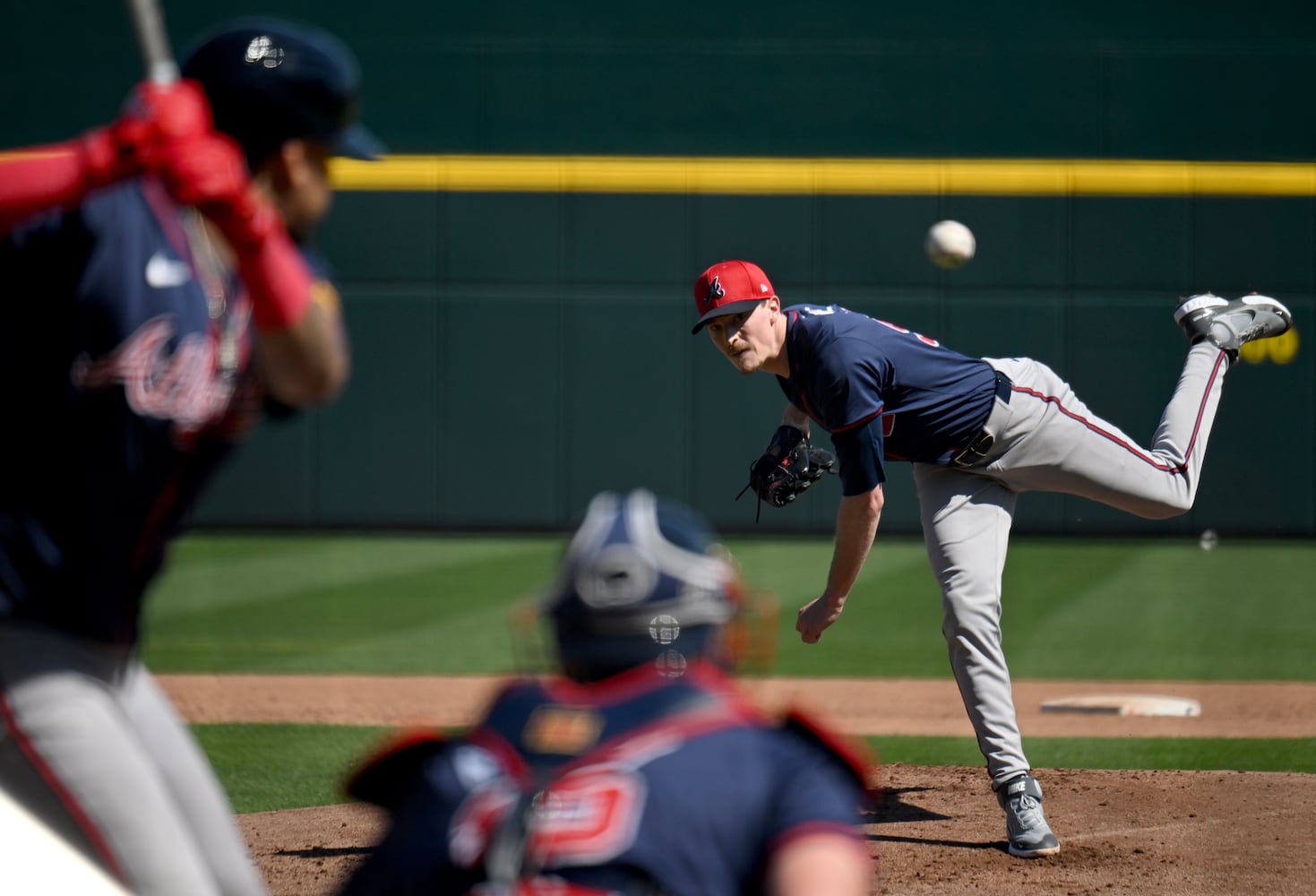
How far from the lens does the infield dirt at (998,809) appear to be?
158 inches

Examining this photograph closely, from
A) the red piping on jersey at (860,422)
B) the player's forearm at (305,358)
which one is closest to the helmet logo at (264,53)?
the player's forearm at (305,358)

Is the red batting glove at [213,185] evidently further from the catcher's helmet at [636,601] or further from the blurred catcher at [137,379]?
the catcher's helmet at [636,601]

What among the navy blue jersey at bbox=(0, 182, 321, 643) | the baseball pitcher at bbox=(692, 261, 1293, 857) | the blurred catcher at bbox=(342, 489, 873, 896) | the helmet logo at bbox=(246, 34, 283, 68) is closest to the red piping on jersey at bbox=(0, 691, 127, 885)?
the navy blue jersey at bbox=(0, 182, 321, 643)

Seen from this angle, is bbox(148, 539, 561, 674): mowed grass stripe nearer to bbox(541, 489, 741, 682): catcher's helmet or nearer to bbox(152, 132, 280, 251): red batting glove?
bbox(152, 132, 280, 251): red batting glove

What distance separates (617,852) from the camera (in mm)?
1383

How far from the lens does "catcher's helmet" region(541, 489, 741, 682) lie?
151 cm

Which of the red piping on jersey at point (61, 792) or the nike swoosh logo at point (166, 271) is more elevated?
the nike swoosh logo at point (166, 271)

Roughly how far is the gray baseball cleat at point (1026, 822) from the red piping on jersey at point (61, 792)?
3010 mm

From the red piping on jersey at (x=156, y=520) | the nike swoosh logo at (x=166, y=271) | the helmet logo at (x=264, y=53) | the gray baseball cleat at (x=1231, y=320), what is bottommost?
the gray baseball cleat at (x=1231, y=320)

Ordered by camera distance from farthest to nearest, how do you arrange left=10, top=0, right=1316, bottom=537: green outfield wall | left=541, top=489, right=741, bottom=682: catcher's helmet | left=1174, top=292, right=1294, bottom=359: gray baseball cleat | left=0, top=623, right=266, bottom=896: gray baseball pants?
left=10, top=0, right=1316, bottom=537: green outfield wall, left=1174, top=292, right=1294, bottom=359: gray baseball cleat, left=0, top=623, right=266, bottom=896: gray baseball pants, left=541, top=489, right=741, bottom=682: catcher's helmet

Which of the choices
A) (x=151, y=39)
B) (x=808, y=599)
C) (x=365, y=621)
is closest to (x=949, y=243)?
(x=808, y=599)

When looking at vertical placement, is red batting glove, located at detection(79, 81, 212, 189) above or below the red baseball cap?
above

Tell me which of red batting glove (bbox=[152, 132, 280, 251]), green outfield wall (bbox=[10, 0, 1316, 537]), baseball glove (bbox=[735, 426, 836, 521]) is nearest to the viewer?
red batting glove (bbox=[152, 132, 280, 251])

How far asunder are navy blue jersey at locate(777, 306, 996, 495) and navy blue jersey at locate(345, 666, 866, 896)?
8.75 feet
